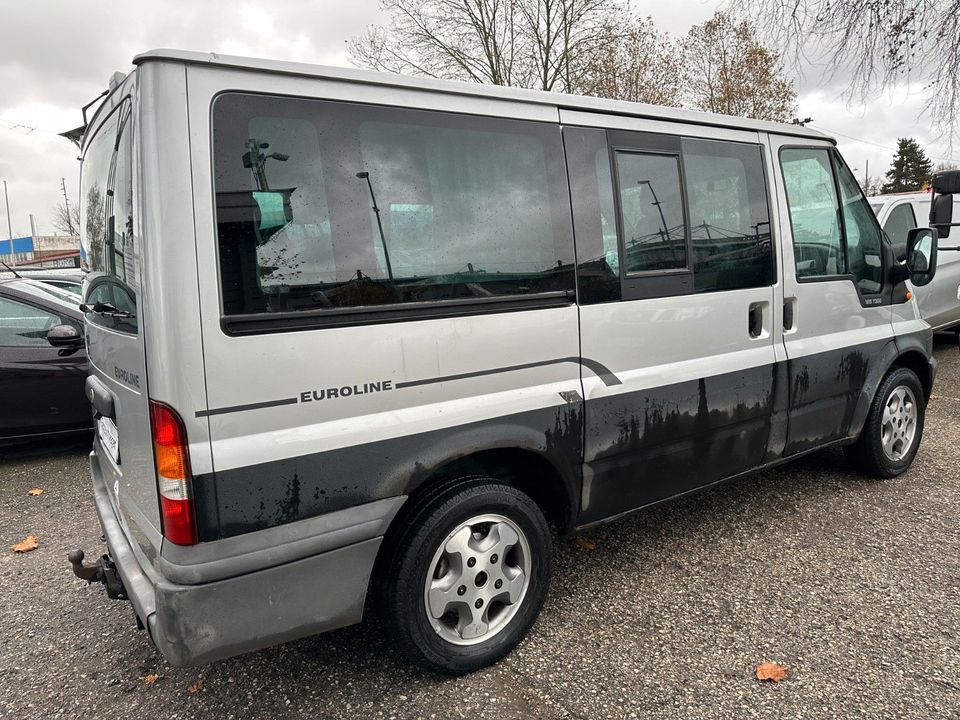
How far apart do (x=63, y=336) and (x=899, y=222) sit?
8401 millimetres

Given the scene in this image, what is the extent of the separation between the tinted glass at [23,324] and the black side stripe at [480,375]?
4315 mm

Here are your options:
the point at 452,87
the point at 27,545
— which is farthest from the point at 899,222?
the point at 27,545

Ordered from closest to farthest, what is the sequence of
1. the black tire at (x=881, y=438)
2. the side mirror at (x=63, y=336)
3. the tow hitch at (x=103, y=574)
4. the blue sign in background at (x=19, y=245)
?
the tow hitch at (x=103, y=574) < the black tire at (x=881, y=438) < the side mirror at (x=63, y=336) < the blue sign in background at (x=19, y=245)

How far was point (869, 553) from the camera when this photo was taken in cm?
345

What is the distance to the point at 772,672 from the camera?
2533 millimetres

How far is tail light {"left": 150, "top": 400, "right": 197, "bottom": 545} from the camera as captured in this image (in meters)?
1.96

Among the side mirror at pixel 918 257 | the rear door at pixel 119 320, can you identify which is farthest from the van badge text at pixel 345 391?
the side mirror at pixel 918 257

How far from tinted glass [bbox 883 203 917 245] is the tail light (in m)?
7.85

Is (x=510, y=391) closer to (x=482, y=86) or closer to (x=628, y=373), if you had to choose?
(x=628, y=373)

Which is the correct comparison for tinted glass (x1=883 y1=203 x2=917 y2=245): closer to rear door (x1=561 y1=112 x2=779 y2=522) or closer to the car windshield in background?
rear door (x1=561 y1=112 x2=779 y2=522)

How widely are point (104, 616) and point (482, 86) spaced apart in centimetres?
292

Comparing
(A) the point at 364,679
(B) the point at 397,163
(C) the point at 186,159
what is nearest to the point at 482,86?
(B) the point at 397,163

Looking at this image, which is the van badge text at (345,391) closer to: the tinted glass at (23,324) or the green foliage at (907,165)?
the tinted glass at (23,324)

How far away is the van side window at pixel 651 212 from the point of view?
2.91 m
